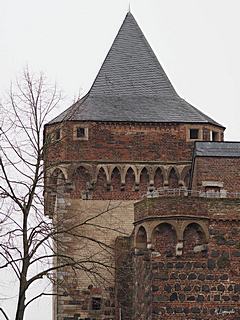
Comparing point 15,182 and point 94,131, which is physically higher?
point 94,131

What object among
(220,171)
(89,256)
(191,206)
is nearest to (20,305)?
(191,206)

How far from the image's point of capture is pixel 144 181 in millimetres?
38344

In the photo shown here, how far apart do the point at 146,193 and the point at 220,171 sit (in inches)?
133

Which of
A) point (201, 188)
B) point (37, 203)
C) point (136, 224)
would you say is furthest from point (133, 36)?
point (37, 203)

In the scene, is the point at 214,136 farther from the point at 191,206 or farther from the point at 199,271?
the point at 199,271

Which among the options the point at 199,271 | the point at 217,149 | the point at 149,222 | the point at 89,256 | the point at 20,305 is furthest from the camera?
the point at 89,256

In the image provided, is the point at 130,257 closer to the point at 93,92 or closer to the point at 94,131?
the point at 94,131

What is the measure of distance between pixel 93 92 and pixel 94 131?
2.68 m

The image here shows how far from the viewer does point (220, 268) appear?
2973 cm

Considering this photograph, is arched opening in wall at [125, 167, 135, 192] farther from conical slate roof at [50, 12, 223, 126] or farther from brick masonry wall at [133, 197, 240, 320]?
brick masonry wall at [133, 197, 240, 320]

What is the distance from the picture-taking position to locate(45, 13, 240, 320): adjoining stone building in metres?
29.7

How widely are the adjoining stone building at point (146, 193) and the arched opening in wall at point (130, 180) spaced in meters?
0.04

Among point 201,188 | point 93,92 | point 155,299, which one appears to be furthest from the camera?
point 93,92

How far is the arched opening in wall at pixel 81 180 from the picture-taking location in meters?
38.2
